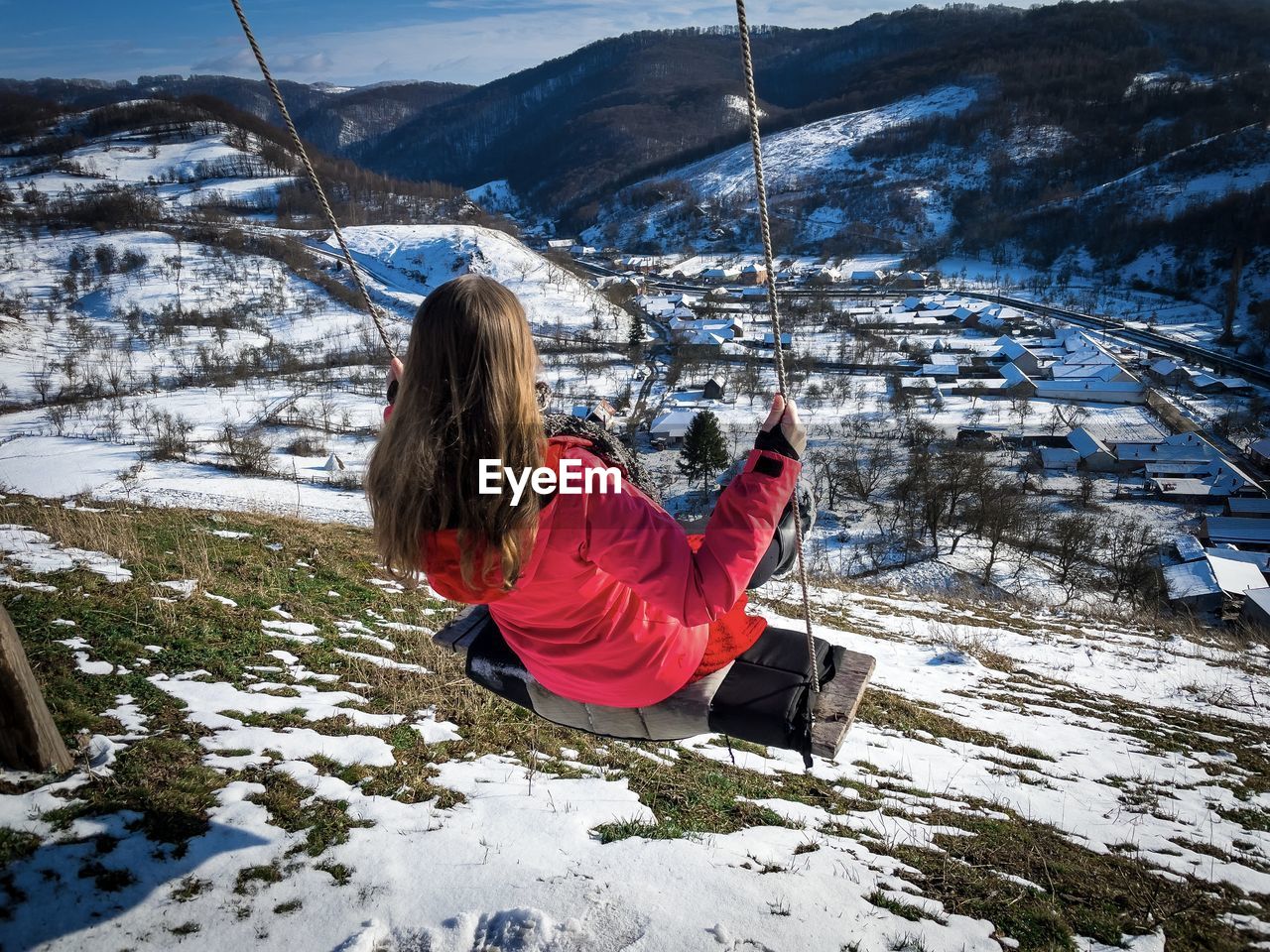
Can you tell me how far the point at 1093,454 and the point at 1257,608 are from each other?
1906 cm

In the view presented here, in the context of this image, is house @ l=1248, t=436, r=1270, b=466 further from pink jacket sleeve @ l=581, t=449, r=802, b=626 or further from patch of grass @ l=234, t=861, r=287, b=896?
patch of grass @ l=234, t=861, r=287, b=896

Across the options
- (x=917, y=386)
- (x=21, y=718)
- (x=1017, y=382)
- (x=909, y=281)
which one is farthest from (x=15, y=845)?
(x=909, y=281)

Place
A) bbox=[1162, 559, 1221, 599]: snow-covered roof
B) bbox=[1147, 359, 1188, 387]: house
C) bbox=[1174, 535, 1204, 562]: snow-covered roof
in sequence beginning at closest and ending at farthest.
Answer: bbox=[1162, 559, 1221, 599]: snow-covered roof < bbox=[1174, 535, 1204, 562]: snow-covered roof < bbox=[1147, 359, 1188, 387]: house

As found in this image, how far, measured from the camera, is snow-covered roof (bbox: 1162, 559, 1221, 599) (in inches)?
850

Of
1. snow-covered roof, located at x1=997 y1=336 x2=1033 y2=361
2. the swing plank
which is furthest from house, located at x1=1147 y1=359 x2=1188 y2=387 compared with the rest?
the swing plank

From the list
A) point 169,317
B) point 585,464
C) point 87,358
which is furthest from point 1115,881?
point 169,317

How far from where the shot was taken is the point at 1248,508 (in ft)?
96.8

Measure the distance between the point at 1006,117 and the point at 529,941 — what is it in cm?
13002

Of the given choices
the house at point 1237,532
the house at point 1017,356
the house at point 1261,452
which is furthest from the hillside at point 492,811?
the house at point 1017,356

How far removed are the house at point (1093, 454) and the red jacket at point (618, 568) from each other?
3951 cm

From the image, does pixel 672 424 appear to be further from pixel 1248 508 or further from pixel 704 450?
pixel 1248 508

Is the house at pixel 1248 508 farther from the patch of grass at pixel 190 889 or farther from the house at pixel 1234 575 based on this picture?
the patch of grass at pixel 190 889

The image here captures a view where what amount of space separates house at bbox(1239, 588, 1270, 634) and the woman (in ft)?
70.0

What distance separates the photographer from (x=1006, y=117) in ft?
337
